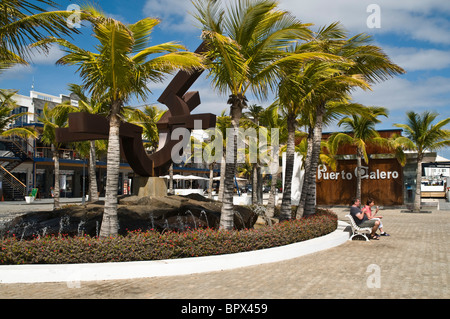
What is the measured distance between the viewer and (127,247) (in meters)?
7.99

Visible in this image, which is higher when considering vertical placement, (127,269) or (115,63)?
(115,63)

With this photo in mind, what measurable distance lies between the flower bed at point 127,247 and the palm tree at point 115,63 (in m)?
0.81

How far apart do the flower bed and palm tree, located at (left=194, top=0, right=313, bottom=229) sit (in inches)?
36.5

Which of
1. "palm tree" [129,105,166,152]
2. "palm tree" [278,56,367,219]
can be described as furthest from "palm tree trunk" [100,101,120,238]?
"palm tree" [129,105,166,152]

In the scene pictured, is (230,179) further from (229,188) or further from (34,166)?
(34,166)

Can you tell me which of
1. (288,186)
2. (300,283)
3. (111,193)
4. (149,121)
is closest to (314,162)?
(288,186)

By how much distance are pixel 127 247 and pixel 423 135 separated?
2307cm

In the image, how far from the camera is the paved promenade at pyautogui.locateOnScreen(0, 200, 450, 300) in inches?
245

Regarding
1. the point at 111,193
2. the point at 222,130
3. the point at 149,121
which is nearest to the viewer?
the point at 111,193

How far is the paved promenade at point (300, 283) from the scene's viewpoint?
621 centimetres

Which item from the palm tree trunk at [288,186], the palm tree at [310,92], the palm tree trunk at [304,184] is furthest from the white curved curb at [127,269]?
the palm tree trunk at [304,184]

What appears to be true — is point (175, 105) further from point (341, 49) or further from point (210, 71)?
point (341, 49)

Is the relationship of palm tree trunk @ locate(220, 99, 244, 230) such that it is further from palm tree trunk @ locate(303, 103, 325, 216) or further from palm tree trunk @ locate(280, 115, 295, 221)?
palm tree trunk @ locate(303, 103, 325, 216)
